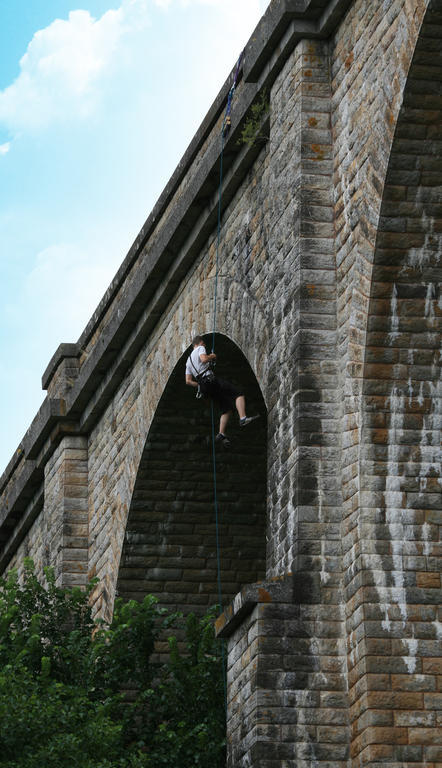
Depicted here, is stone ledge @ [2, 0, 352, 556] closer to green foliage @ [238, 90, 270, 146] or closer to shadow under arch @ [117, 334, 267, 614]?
green foliage @ [238, 90, 270, 146]

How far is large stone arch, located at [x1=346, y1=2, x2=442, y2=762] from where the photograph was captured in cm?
1083

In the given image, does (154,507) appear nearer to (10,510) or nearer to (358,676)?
(10,510)

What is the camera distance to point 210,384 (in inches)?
558

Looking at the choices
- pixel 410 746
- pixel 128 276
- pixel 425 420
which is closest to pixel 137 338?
pixel 128 276

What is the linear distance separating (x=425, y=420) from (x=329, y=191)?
203 centimetres

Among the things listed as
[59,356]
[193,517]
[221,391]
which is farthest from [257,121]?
[59,356]

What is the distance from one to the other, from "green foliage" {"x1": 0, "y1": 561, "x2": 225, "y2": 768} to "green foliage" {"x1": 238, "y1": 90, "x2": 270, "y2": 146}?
410 centimetres

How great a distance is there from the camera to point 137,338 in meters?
17.2

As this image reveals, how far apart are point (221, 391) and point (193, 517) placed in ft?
10.1

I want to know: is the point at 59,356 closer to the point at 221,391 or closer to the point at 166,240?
the point at 166,240

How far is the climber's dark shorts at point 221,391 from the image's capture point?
14.2m

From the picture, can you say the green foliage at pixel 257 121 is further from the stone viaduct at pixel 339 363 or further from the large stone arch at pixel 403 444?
the large stone arch at pixel 403 444

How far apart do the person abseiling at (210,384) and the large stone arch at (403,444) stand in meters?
2.75

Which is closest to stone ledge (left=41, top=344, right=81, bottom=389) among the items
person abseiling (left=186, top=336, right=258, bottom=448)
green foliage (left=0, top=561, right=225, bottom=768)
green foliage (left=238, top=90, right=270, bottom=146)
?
green foliage (left=0, top=561, right=225, bottom=768)
